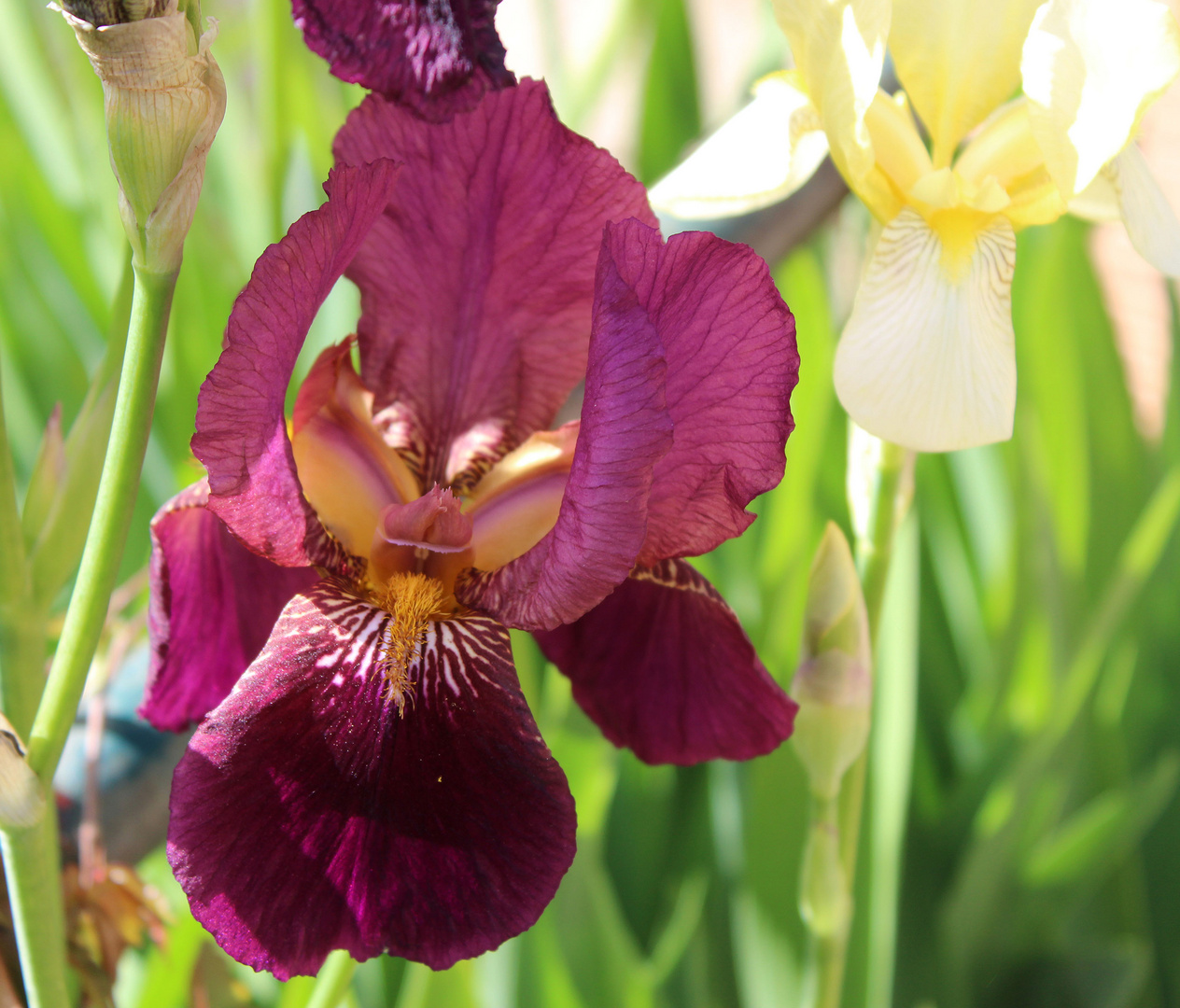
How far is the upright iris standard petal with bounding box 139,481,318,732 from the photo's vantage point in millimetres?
368

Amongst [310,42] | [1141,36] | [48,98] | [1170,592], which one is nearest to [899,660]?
[1170,592]

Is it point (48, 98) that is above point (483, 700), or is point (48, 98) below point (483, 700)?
above

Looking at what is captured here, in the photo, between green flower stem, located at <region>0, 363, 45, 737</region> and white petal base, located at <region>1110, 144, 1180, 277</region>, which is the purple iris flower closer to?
green flower stem, located at <region>0, 363, 45, 737</region>

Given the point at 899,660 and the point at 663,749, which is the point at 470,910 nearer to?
the point at 663,749

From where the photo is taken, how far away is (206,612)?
1.23 ft

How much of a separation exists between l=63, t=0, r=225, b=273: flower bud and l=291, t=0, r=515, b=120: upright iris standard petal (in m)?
0.04

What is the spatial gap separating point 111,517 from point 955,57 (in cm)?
36

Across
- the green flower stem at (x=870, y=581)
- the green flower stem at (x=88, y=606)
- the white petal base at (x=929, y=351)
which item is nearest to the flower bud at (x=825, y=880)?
the green flower stem at (x=870, y=581)

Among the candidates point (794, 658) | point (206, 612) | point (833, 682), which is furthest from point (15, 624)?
point (794, 658)

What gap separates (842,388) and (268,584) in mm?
210

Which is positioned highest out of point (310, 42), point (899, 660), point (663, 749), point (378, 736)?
point (310, 42)

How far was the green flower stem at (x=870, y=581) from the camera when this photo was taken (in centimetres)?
41

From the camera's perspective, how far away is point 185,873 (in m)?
0.27

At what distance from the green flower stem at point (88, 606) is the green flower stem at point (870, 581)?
0.87ft
